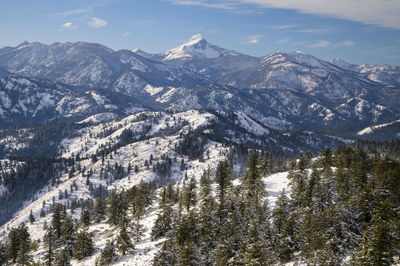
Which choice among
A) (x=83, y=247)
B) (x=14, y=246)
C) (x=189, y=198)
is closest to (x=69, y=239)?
(x=83, y=247)

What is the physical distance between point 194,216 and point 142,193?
4133cm

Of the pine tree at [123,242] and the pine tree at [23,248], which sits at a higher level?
the pine tree at [123,242]

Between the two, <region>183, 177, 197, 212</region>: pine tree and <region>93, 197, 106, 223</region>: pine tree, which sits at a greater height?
<region>183, 177, 197, 212</region>: pine tree

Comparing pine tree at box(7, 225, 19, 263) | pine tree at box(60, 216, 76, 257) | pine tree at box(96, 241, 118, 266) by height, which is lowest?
pine tree at box(7, 225, 19, 263)

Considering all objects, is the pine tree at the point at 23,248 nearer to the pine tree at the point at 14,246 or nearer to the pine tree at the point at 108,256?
the pine tree at the point at 14,246

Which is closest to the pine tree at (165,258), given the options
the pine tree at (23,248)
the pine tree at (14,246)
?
the pine tree at (23,248)

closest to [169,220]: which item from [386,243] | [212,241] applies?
[212,241]

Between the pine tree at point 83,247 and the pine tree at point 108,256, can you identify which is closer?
the pine tree at point 108,256

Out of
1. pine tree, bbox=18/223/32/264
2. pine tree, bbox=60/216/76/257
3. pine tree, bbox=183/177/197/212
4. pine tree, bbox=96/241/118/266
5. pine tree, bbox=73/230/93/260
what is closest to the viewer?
pine tree, bbox=96/241/118/266

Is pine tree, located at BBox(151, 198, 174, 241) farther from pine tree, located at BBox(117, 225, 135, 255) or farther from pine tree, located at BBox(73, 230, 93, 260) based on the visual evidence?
pine tree, located at BBox(73, 230, 93, 260)

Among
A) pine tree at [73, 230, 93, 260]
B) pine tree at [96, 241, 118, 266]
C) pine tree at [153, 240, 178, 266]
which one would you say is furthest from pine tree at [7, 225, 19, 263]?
pine tree at [153, 240, 178, 266]

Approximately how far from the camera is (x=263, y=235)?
5806 centimetres

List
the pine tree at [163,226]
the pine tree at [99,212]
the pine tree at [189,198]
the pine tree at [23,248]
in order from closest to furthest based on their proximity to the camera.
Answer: the pine tree at [163,226] → the pine tree at [23,248] → the pine tree at [189,198] → the pine tree at [99,212]

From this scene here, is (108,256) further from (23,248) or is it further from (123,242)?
(23,248)
